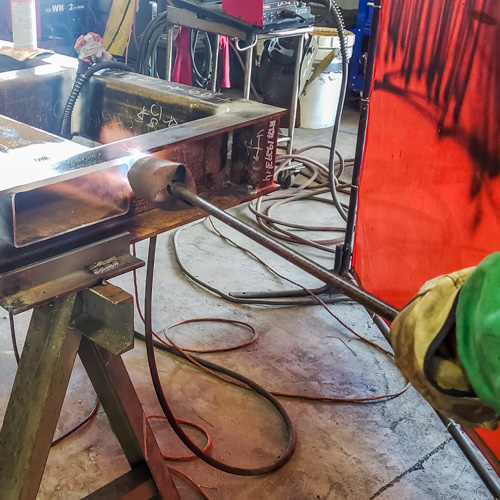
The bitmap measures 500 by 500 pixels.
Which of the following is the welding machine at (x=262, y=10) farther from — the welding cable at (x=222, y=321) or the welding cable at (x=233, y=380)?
the welding cable at (x=233, y=380)

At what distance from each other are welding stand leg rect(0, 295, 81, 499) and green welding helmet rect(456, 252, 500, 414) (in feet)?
2.31

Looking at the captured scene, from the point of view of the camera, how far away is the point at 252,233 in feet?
3.09

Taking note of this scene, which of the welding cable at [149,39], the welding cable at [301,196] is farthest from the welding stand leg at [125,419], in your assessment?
the welding cable at [149,39]

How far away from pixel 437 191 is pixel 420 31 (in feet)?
1.52

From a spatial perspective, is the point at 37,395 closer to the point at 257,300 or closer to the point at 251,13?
the point at 257,300

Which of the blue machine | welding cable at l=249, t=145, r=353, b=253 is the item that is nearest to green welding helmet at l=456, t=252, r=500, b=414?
welding cable at l=249, t=145, r=353, b=253

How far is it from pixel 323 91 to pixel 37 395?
4.05 meters

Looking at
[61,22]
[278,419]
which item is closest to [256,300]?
[278,419]

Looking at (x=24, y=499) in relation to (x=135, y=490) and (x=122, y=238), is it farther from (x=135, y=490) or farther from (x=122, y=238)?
(x=122, y=238)

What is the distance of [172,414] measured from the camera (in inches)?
66.8

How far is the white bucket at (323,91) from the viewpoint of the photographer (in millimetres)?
4547

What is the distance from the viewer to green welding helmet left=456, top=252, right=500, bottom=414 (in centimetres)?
65

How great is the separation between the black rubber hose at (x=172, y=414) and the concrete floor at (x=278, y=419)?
0.03 m

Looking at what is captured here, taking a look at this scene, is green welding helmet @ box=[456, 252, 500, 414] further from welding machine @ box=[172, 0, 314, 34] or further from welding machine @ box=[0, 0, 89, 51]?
welding machine @ box=[0, 0, 89, 51]
